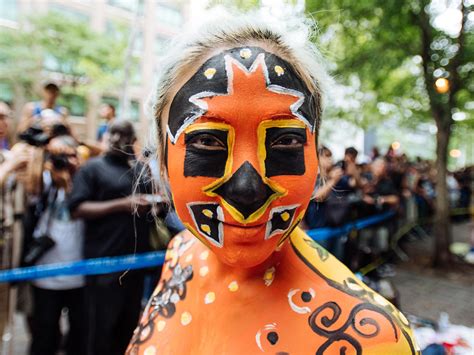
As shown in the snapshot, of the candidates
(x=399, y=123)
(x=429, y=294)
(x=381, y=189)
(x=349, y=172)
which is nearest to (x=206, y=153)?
(x=349, y=172)

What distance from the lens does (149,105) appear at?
4.45 feet

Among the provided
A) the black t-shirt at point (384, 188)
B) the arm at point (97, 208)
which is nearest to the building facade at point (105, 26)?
the black t-shirt at point (384, 188)

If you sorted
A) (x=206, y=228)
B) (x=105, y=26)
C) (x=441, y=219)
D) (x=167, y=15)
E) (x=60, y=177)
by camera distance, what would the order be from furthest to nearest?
(x=167, y=15) → (x=105, y=26) → (x=441, y=219) → (x=60, y=177) → (x=206, y=228)

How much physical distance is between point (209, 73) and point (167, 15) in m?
27.9

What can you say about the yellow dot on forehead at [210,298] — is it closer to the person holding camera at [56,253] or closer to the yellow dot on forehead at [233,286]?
the yellow dot on forehead at [233,286]

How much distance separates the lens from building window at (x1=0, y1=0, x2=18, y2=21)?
19734mm

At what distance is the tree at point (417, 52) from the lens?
5398 millimetres

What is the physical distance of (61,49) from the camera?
16.8 meters

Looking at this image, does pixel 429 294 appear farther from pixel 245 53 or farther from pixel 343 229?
pixel 245 53

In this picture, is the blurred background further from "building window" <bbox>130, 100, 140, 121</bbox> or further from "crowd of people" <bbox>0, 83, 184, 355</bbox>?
"building window" <bbox>130, 100, 140, 121</bbox>

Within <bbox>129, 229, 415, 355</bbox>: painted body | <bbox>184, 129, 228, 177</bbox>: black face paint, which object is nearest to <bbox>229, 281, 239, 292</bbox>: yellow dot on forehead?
<bbox>129, 229, 415, 355</bbox>: painted body

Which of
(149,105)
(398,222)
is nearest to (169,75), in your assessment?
(149,105)

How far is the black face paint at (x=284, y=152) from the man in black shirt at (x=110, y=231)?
1918 mm

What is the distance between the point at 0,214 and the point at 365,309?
257 centimetres
